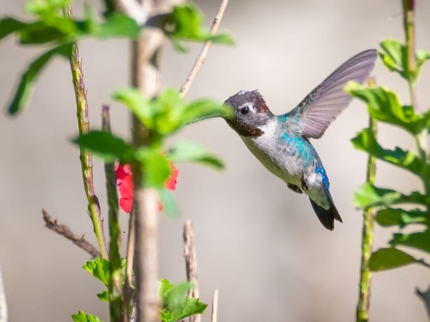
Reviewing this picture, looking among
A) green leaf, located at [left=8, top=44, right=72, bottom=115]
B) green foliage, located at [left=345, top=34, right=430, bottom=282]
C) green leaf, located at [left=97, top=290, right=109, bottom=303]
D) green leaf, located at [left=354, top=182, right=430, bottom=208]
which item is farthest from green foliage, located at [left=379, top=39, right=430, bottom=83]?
green leaf, located at [left=97, top=290, right=109, bottom=303]

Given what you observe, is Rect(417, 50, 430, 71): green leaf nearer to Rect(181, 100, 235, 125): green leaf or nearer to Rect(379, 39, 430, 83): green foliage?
Rect(379, 39, 430, 83): green foliage

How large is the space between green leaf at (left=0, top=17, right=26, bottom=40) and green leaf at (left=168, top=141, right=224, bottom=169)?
172 mm

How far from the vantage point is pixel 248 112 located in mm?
2143

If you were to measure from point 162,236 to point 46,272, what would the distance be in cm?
66

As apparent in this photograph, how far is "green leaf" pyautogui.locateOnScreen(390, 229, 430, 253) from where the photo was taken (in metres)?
0.72

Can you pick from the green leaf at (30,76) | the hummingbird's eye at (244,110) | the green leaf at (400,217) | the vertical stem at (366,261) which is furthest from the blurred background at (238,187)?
the green leaf at (30,76)

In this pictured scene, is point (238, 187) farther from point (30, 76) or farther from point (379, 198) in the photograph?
point (30, 76)

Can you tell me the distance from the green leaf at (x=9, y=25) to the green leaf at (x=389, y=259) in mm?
469

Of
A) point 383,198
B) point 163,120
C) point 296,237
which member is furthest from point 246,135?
point 296,237

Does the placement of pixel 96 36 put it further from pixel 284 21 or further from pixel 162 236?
pixel 284 21

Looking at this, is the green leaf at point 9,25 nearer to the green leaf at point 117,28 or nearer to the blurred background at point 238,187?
the green leaf at point 117,28

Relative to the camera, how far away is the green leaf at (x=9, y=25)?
0.62 metres

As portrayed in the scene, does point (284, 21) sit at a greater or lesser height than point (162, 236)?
greater

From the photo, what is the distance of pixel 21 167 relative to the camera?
3963 mm
